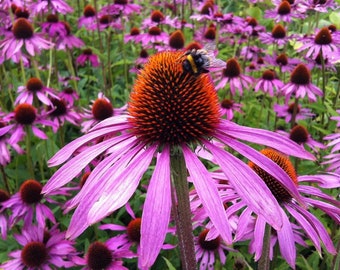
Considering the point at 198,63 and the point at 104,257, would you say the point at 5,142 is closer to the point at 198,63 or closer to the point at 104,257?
the point at 104,257

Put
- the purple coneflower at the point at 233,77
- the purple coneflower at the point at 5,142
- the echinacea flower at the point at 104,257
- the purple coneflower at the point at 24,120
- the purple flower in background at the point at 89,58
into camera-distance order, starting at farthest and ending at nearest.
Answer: the purple flower in background at the point at 89,58
the purple coneflower at the point at 233,77
the purple coneflower at the point at 24,120
the purple coneflower at the point at 5,142
the echinacea flower at the point at 104,257

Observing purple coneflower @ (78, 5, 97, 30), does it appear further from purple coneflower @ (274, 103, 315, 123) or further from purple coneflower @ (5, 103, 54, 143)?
purple coneflower @ (274, 103, 315, 123)

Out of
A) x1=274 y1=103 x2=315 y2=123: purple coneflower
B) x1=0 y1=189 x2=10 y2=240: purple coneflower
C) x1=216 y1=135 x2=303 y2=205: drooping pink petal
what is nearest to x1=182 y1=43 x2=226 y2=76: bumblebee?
x1=216 y1=135 x2=303 y2=205: drooping pink petal

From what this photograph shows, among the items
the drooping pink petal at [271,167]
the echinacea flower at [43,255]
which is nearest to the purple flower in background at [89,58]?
the echinacea flower at [43,255]

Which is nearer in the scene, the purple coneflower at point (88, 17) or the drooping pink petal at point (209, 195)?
the drooping pink petal at point (209, 195)

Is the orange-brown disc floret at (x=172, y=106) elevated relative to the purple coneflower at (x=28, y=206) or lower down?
elevated

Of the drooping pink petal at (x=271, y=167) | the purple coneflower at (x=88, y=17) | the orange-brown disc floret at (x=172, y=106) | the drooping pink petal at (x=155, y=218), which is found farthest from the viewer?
the purple coneflower at (x=88, y=17)

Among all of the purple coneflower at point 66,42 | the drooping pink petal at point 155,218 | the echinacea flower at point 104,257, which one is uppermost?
the drooping pink petal at point 155,218

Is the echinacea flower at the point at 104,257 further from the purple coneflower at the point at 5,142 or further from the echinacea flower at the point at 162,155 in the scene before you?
the purple coneflower at the point at 5,142

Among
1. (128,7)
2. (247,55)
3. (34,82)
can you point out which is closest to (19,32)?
(34,82)
